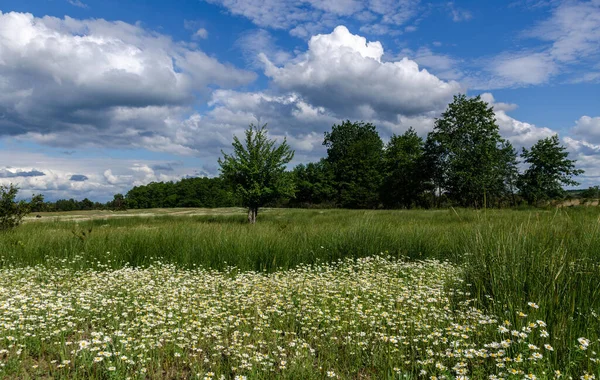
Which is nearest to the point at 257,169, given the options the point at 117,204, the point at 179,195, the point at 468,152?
the point at 468,152

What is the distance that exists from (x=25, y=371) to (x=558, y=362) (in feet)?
18.9

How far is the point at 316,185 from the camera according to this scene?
67.6 metres

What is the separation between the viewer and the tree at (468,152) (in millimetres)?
43572

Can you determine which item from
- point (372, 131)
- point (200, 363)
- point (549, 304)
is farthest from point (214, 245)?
point (372, 131)

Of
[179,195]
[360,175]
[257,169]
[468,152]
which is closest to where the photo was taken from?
[257,169]

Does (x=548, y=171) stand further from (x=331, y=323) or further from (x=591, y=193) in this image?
(x=331, y=323)

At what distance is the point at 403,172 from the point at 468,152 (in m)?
14.5

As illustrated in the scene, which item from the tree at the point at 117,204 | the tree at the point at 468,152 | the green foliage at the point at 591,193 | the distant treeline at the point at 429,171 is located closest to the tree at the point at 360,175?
the distant treeline at the point at 429,171

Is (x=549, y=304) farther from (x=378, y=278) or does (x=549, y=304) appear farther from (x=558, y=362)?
(x=378, y=278)

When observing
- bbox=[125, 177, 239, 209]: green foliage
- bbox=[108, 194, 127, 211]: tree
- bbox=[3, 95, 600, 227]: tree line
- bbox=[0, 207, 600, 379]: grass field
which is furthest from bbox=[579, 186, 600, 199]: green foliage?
bbox=[125, 177, 239, 209]: green foliage

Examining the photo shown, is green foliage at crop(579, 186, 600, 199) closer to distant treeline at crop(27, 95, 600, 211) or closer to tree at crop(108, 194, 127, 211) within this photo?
distant treeline at crop(27, 95, 600, 211)

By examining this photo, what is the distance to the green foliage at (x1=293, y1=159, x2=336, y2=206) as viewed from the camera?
6744 cm

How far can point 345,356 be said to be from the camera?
14.1ft

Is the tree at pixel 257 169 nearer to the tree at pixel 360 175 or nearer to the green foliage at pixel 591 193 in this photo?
the green foliage at pixel 591 193
